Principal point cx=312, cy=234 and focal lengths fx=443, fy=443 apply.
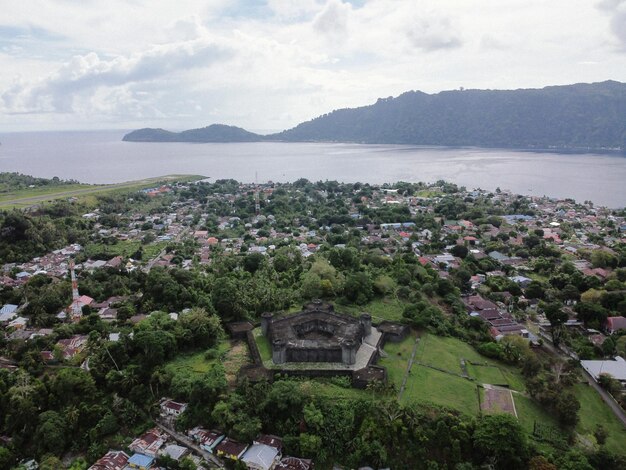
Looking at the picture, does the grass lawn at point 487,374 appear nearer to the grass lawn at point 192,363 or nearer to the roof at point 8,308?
the grass lawn at point 192,363

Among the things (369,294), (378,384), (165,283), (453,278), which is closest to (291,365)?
(378,384)

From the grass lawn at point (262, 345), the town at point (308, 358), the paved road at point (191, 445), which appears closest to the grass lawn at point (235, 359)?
the town at point (308, 358)

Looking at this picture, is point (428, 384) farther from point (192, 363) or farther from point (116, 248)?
point (116, 248)

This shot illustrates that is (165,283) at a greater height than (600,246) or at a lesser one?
greater

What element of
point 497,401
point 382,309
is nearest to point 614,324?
point 497,401

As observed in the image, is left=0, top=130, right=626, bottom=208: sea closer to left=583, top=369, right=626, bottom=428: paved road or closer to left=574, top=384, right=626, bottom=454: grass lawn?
left=583, top=369, right=626, bottom=428: paved road

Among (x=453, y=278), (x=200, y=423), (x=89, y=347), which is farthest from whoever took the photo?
(x=453, y=278)

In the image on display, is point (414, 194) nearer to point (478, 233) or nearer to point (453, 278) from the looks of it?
point (478, 233)
